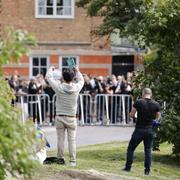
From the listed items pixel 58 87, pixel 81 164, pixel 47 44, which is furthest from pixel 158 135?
pixel 47 44

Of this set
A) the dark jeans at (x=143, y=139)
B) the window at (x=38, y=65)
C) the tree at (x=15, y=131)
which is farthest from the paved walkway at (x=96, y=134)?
the window at (x=38, y=65)

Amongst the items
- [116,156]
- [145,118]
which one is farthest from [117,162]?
[145,118]

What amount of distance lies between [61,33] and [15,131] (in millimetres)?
31615

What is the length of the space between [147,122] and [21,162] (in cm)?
750

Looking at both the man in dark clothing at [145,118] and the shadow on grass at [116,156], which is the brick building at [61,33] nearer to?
the shadow on grass at [116,156]

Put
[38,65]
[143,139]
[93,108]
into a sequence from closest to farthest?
[143,139], [93,108], [38,65]

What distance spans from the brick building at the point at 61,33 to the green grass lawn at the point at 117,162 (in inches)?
709

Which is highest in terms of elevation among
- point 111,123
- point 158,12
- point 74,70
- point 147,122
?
point 158,12

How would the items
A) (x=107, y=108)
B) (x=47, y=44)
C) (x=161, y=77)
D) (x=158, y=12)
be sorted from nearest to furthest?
1. (x=158, y=12)
2. (x=161, y=77)
3. (x=107, y=108)
4. (x=47, y=44)

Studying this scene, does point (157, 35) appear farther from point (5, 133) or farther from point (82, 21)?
point (82, 21)

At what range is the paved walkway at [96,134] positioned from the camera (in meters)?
20.5

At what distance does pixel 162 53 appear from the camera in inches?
651

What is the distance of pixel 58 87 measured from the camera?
1298cm

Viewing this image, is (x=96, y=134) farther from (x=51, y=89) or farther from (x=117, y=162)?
(x=117, y=162)
